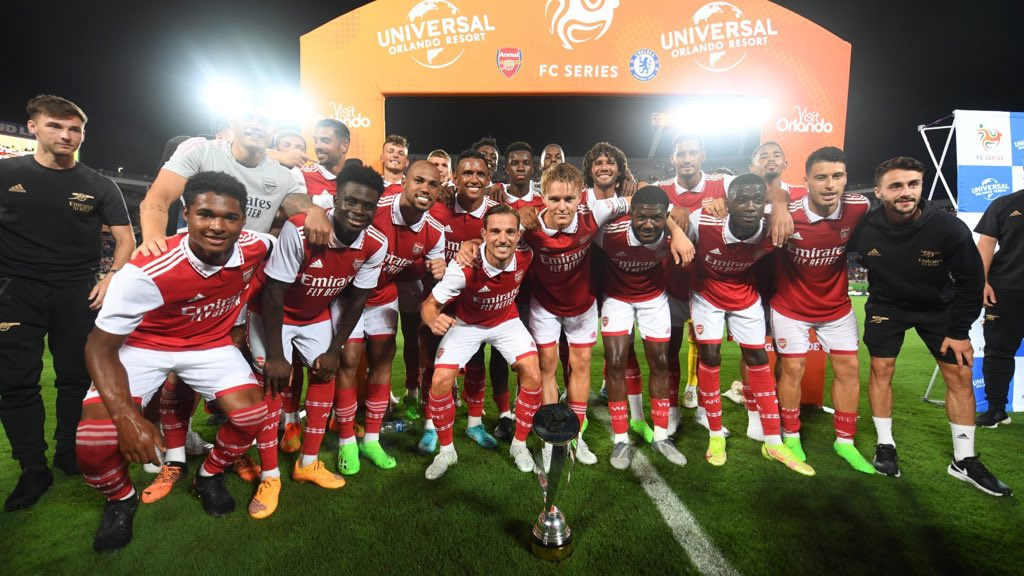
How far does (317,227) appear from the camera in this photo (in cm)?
265

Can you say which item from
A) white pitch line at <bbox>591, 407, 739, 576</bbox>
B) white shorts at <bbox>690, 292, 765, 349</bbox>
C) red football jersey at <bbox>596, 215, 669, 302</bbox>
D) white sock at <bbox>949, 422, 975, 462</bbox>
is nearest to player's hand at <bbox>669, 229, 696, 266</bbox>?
red football jersey at <bbox>596, 215, 669, 302</bbox>

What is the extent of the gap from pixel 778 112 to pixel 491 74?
14.7 ft

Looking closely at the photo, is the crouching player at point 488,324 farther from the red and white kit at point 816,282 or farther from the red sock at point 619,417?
the red and white kit at point 816,282

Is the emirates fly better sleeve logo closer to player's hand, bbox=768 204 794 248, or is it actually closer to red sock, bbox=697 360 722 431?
player's hand, bbox=768 204 794 248

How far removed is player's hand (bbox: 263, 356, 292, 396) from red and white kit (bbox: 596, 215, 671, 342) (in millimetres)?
2218

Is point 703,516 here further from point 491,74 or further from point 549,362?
point 491,74

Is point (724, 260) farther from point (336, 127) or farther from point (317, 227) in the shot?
point (336, 127)

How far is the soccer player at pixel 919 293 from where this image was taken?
3.00 m

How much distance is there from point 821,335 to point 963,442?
1.02 metres

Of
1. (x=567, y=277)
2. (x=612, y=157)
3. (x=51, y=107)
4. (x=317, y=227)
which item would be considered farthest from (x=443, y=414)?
(x=51, y=107)

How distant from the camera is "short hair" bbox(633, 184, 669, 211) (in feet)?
10.4

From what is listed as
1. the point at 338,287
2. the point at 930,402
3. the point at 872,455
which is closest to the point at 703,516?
the point at 872,455

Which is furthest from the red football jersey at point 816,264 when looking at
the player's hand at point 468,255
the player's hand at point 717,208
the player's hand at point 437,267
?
the player's hand at point 437,267

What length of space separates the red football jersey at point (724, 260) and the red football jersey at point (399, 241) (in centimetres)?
197
